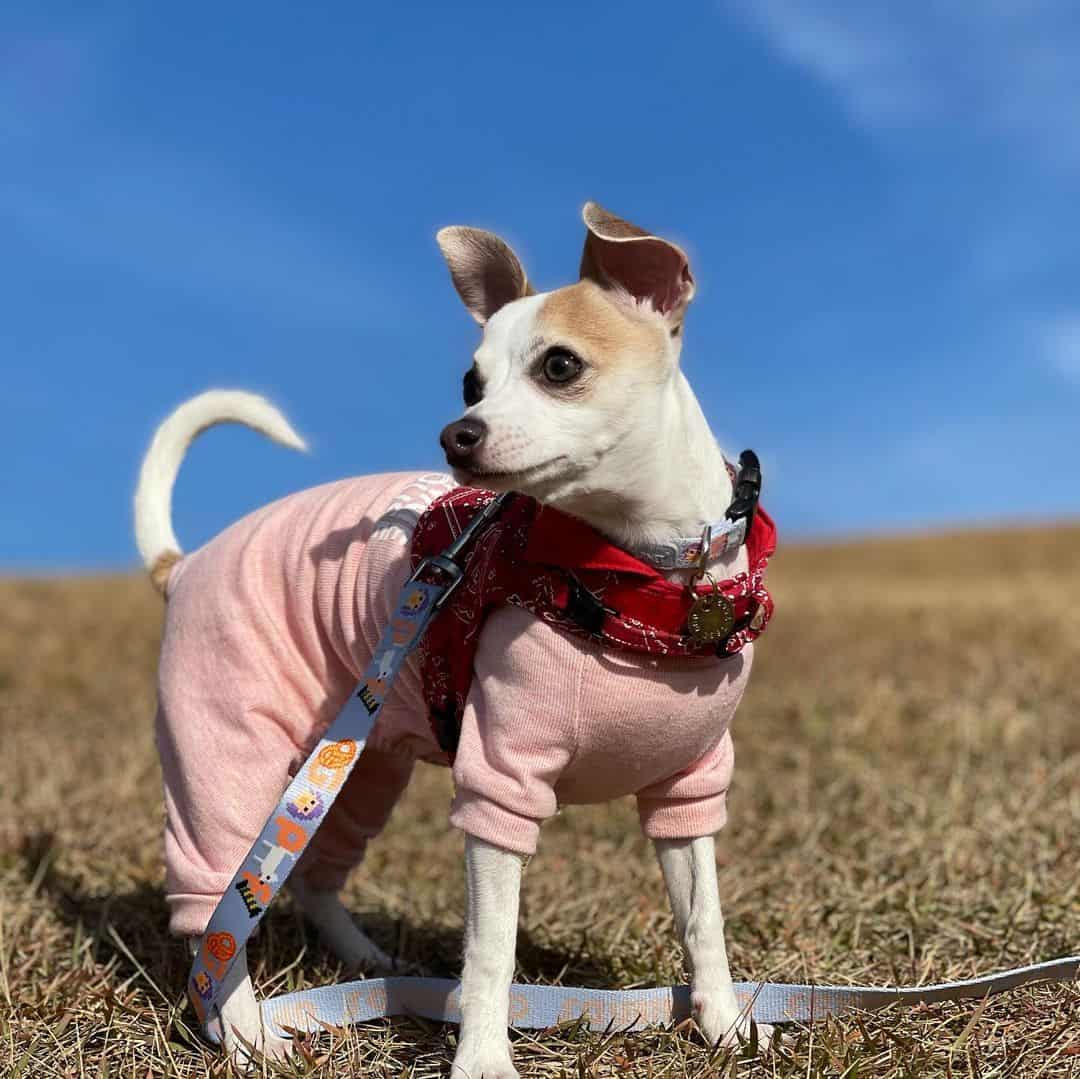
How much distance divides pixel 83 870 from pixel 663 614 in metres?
2.77

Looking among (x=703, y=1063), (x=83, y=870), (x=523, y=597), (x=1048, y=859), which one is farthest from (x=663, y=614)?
(x=83, y=870)

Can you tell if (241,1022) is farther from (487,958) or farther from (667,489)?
(667,489)

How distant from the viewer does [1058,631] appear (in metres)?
8.32

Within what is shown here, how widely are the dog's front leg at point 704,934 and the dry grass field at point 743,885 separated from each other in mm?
76

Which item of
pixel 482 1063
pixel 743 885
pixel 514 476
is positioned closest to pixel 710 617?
pixel 514 476

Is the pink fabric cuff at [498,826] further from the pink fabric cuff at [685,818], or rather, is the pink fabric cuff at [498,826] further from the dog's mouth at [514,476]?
the dog's mouth at [514,476]

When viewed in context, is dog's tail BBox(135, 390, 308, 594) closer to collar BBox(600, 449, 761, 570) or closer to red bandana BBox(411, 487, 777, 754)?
red bandana BBox(411, 487, 777, 754)

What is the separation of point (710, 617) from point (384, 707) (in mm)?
899

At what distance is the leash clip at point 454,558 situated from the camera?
2.46 m

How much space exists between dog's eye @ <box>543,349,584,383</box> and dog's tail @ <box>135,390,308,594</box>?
4.35 ft

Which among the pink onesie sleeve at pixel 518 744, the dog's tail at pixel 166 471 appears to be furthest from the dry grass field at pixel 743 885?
the dog's tail at pixel 166 471

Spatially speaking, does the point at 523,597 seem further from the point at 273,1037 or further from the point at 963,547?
the point at 963,547

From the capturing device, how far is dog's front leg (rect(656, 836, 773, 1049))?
2.55 meters

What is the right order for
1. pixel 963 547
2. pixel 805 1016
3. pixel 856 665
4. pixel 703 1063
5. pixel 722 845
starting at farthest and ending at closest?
pixel 963 547
pixel 856 665
pixel 722 845
pixel 805 1016
pixel 703 1063
